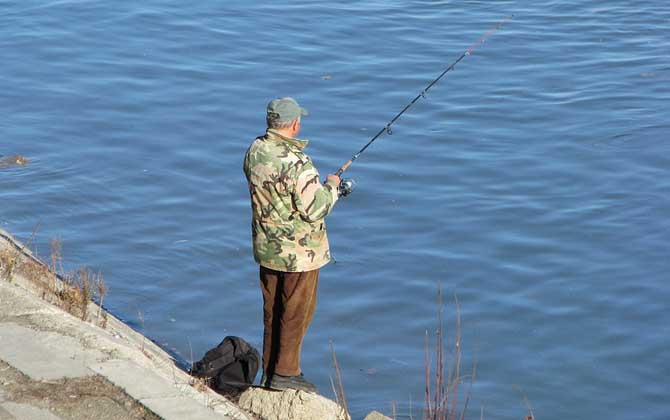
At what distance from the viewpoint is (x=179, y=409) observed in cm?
595

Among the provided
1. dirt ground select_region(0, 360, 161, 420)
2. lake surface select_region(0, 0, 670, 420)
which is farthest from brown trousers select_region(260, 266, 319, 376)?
lake surface select_region(0, 0, 670, 420)

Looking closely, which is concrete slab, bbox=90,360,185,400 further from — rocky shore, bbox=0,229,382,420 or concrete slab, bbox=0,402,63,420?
concrete slab, bbox=0,402,63,420

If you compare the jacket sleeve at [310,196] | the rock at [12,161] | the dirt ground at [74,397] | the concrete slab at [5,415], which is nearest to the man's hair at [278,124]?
the jacket sleeve at [310,196]

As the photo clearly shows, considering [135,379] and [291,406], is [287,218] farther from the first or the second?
[135,379]

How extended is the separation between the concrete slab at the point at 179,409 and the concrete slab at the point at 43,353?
53 cm

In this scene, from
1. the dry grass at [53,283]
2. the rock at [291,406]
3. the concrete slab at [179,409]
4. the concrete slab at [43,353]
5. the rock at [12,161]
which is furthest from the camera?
the rock at [12,161]

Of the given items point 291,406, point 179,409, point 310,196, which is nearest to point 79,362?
point 179,409

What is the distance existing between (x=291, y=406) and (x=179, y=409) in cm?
104

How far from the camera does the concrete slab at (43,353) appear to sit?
6.31 metres

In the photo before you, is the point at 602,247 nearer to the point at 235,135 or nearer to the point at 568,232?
the point at 568,232

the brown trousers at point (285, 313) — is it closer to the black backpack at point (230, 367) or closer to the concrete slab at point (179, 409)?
the black backpack at point (230, 367)

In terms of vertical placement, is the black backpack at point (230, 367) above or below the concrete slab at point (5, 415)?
below

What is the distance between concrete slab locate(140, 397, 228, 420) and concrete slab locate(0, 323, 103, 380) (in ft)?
1.73

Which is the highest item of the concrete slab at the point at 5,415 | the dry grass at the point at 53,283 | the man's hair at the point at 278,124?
the man's hair at the point at 278,124
